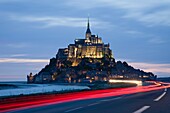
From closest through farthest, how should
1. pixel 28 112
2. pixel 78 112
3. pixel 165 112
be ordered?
pixel 165 112 → pixel 78 112 → pixel 28 112

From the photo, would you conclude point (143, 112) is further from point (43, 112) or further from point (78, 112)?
point (43, 112)

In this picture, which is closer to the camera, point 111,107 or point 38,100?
point 111,107

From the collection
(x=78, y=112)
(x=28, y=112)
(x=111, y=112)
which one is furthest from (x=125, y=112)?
(x=28, y=112)

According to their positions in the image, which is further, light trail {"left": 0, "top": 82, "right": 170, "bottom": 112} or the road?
light trail {"left": 0, "top": 82, "right": 170, "bottom": 112}

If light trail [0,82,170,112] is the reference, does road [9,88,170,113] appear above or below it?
below

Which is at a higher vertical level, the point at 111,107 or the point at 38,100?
the point at 38,100

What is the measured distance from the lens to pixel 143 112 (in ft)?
55.6

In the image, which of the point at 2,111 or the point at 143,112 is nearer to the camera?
the point at 143,112

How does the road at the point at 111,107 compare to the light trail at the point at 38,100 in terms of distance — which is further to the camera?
the light trail at the point at 38,100

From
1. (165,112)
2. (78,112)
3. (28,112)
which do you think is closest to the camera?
→ (165,112)

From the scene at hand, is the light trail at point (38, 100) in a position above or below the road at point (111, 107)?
above

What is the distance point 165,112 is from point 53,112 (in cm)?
482

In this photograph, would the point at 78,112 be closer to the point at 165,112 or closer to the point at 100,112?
the point at 100,112

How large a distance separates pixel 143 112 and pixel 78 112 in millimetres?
2818
